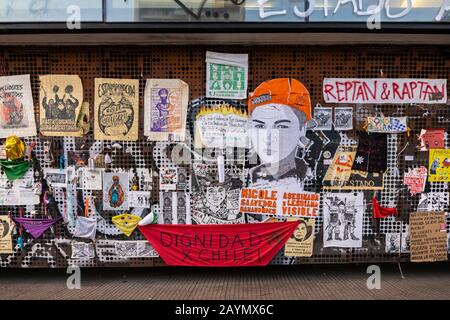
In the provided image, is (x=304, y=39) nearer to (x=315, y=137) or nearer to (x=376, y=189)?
(x=315, y=137)

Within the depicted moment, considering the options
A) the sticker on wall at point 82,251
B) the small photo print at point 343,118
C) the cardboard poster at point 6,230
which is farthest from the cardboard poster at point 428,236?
the cardboard poster at point 6,230

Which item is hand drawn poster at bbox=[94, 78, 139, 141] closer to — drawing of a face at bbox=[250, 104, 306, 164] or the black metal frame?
the black metal frame

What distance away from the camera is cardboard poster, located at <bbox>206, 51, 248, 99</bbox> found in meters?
5.91

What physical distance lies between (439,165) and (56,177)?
20.9 ft

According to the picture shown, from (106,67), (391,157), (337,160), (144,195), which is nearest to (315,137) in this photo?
(337,160)

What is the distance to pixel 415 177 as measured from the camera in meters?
6.02

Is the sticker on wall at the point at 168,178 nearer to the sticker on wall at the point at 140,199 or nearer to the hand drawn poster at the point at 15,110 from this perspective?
the sticker on wall at the point at 140,199

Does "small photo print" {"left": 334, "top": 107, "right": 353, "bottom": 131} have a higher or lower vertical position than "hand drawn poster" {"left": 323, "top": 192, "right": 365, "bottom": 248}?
higher

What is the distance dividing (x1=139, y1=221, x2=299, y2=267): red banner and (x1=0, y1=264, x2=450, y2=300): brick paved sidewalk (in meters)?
0.36

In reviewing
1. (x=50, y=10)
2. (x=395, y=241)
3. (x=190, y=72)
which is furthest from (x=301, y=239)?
(x=50, y=10)

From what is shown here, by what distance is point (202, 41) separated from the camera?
19.0ft

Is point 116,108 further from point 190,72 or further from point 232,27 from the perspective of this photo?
point 232,27

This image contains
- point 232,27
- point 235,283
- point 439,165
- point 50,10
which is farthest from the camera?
point 439,165

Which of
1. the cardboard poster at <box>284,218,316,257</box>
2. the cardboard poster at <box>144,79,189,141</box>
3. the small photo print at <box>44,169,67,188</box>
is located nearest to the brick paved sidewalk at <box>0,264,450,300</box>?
the cardboard poster at <box>284,218,316,257</box>
